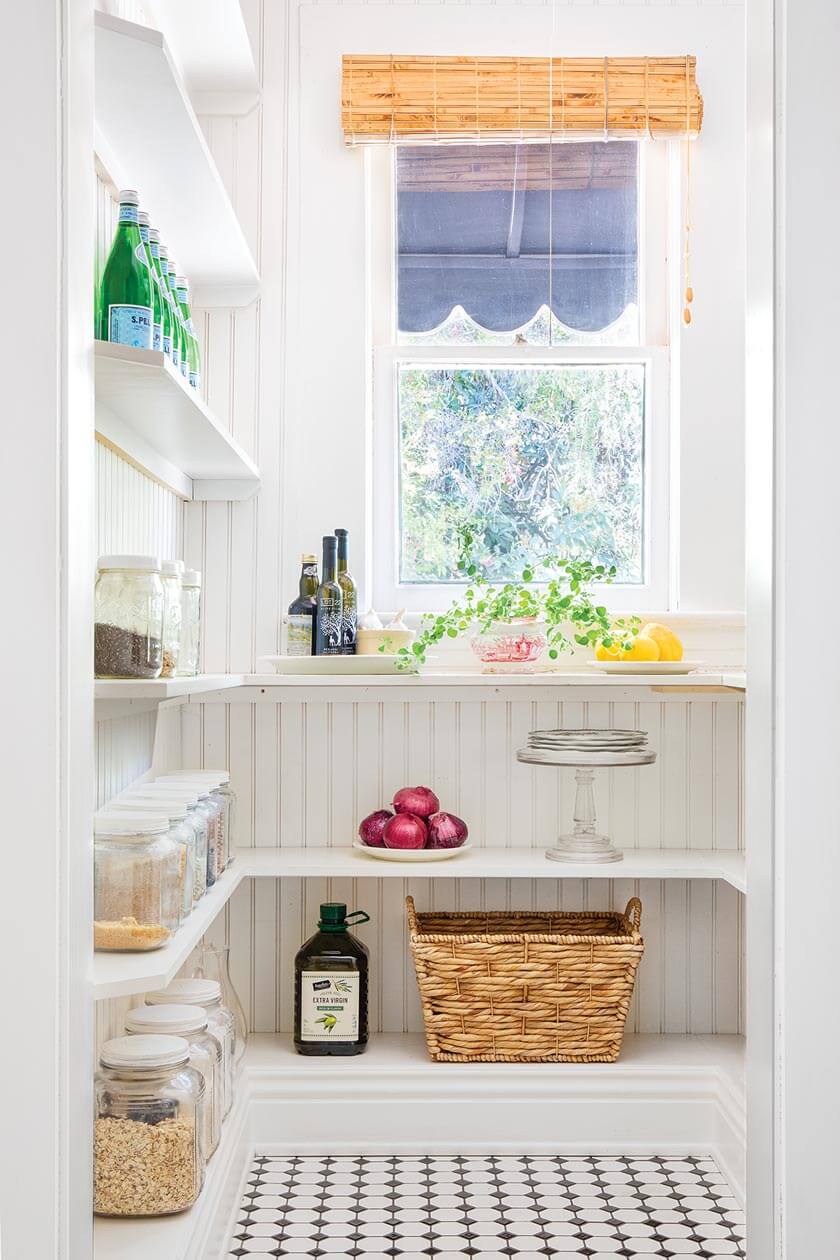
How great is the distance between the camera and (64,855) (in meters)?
1.17

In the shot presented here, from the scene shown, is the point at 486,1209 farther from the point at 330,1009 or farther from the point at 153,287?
the point at 153,287

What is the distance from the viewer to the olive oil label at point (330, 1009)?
249 centimetres

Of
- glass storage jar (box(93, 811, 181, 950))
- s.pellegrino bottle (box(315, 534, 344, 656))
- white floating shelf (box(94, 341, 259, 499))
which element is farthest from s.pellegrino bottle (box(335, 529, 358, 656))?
glass storage jar (box(93, 811, 181, 950))

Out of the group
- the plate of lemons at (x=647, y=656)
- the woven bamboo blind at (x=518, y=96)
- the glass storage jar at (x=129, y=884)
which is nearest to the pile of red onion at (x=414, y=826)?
the plate of lemons at (x=647, y=656)

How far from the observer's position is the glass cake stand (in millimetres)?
2441

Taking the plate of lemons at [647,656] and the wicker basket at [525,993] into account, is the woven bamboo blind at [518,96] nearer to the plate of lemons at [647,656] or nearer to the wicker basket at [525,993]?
the plate of lemons at [647,656]

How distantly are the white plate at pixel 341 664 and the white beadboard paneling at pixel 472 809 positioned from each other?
25cm

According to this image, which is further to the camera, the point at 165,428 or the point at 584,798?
the point at 584,798

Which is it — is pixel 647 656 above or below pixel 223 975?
above

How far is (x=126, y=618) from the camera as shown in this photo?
62.1 inches

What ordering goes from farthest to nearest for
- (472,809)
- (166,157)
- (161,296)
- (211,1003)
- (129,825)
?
(472,809)
(211,1003)
(166,157)
(161,296)
(129,825)

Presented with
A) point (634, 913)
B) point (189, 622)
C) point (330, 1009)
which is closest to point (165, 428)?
point (189, 622)

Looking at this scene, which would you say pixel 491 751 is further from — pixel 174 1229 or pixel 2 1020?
pixel 2 1020

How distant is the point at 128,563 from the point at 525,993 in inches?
51.7
